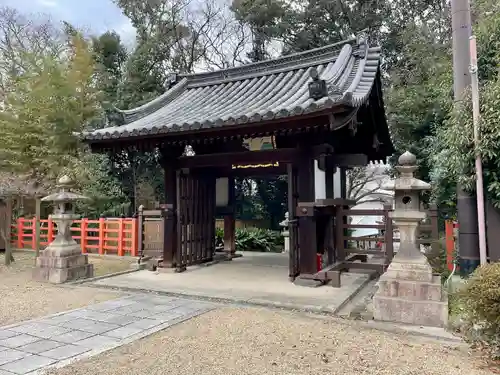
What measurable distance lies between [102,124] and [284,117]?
9.02 m

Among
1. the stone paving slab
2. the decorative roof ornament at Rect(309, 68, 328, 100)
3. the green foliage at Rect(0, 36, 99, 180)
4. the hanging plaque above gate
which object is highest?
the green foliage at Rect(0, 36, 99, 180)

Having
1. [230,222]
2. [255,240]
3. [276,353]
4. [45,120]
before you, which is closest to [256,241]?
[255,240]

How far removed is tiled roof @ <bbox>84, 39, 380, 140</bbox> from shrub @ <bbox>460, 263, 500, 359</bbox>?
7.87 ft

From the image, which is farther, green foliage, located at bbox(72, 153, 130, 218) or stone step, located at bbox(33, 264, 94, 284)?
green foliage, located at bbox(72, 153, 130, 218)

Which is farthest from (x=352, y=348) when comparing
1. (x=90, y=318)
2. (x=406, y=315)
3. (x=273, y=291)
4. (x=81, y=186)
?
(x=81, y=186)

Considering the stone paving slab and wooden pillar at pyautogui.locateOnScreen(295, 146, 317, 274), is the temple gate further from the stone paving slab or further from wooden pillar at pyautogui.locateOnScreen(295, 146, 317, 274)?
the stone paving slab

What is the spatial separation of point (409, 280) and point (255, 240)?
27.4 feet

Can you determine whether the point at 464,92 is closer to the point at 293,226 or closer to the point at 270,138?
the point at 270,138

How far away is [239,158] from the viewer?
6828 millimetres

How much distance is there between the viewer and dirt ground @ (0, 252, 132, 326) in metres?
4.76

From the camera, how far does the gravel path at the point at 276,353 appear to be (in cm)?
306

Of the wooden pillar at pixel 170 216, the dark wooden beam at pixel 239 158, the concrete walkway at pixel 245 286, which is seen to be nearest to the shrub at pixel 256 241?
the concrete walkway at pixel 245 286

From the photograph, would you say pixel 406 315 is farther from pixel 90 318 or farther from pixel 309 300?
pixel 90 318

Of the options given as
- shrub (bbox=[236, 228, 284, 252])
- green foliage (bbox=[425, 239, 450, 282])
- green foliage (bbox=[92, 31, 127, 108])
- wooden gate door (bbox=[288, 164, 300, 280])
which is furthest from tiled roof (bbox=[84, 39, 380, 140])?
green foliage (bbox=[92, 31, 127, 108])
